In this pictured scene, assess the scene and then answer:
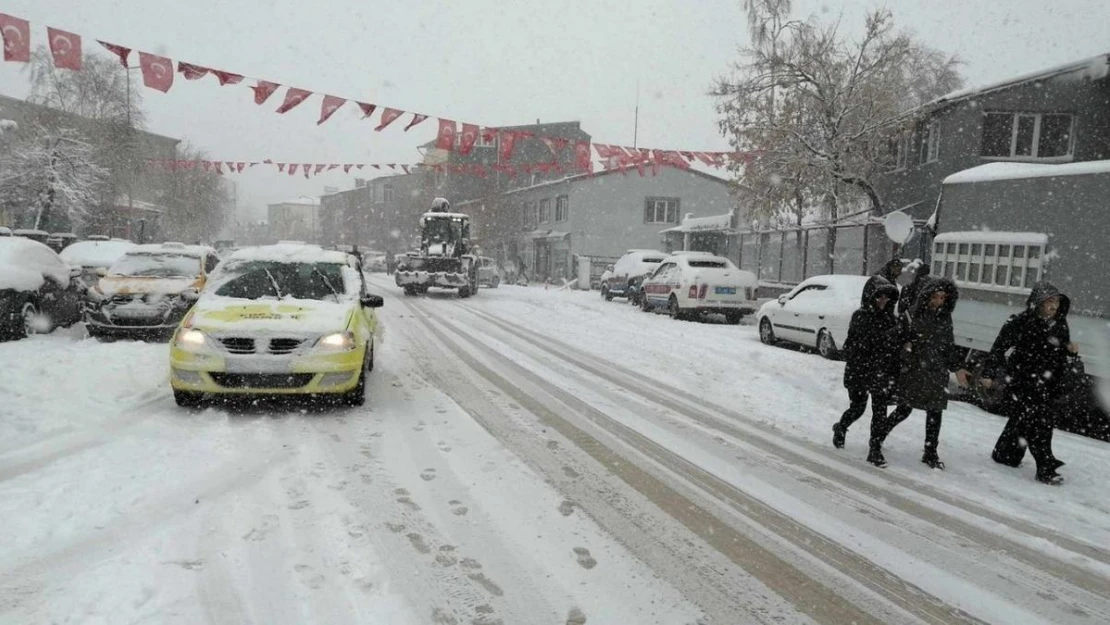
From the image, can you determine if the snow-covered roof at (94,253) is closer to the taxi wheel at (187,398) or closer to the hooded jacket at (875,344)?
the taxi wheel at (187,398)

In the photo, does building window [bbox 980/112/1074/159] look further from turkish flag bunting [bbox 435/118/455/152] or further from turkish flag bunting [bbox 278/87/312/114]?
turkish flag bunting [bbox 278/87/312/114]

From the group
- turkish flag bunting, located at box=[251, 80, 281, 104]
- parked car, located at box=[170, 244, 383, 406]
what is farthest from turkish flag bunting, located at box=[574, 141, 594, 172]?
parked car, located at box=[170, 244, 383, 406]

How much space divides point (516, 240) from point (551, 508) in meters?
42.7

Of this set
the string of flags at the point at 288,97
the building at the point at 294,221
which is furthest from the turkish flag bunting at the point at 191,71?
the building at the point at 294,221

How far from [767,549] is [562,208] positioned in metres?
37.2

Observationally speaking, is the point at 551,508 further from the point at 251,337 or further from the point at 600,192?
the point at 600,192

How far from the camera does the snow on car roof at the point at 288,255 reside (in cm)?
802

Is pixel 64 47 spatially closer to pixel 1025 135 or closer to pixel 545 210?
pixel 1025 135

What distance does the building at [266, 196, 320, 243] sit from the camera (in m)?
99.5

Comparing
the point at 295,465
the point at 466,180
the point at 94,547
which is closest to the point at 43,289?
the point at 295,465

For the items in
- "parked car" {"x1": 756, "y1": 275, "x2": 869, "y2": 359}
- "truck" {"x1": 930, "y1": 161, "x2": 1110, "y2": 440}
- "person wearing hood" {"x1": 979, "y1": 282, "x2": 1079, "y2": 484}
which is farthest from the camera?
"parked car" {"x1": 756, "y1": 275, "x2": 869, "y2": 359}

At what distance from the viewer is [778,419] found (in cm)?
728

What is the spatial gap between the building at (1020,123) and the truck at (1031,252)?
11665mm

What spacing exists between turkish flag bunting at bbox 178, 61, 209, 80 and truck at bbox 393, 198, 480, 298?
35.9ft
